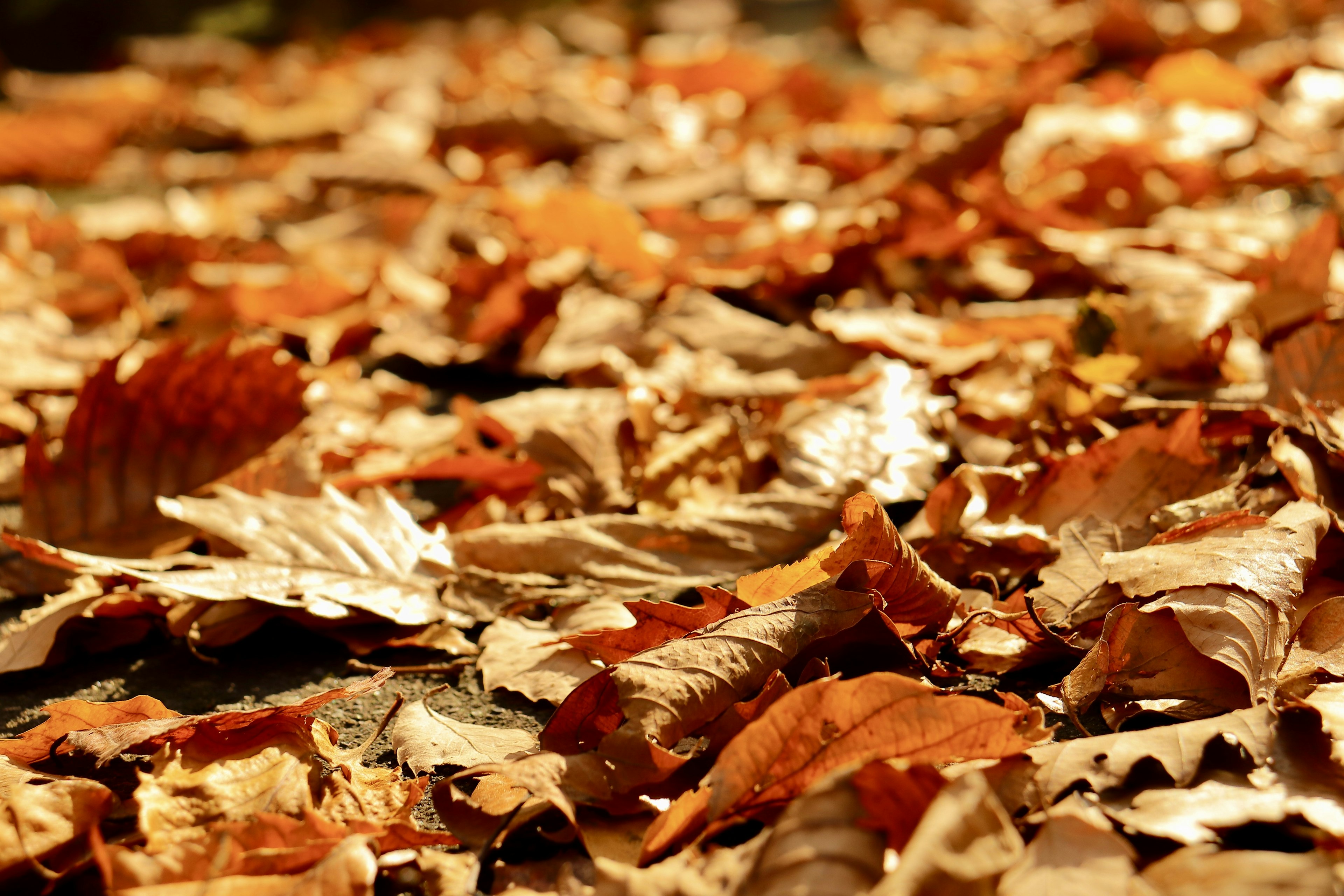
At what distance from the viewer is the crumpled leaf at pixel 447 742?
3.00 ft

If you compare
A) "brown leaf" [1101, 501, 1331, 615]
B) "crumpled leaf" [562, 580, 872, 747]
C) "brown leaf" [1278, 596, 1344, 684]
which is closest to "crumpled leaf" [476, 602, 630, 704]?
"crumpled leaf" [562, 580, 872, 747]

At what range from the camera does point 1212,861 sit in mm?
658

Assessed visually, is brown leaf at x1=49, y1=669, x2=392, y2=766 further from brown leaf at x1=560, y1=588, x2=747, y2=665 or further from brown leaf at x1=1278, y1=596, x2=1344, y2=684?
brown leaf at x1=1278, y1=596, x2=1344, y2=684

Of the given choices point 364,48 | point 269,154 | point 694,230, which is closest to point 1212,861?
point 694,230

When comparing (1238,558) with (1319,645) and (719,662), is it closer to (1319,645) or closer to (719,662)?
(1319,645)

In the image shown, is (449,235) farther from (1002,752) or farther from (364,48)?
(364,48)

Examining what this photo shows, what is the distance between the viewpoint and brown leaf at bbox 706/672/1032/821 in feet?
2.51

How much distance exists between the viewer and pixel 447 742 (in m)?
0.94

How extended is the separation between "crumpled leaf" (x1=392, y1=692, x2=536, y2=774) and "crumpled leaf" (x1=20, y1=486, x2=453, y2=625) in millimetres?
154

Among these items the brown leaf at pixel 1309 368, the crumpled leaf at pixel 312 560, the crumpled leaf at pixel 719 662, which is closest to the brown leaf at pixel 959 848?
the crumpled leaf at pixel 719 662

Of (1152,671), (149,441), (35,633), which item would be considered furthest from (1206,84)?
(35,633)

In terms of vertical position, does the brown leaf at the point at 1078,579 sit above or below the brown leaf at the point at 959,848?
below

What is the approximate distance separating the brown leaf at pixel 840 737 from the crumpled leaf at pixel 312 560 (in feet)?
1.56

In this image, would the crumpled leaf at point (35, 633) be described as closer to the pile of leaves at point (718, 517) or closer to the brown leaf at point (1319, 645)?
the pile of leaves at point (718, 517)
